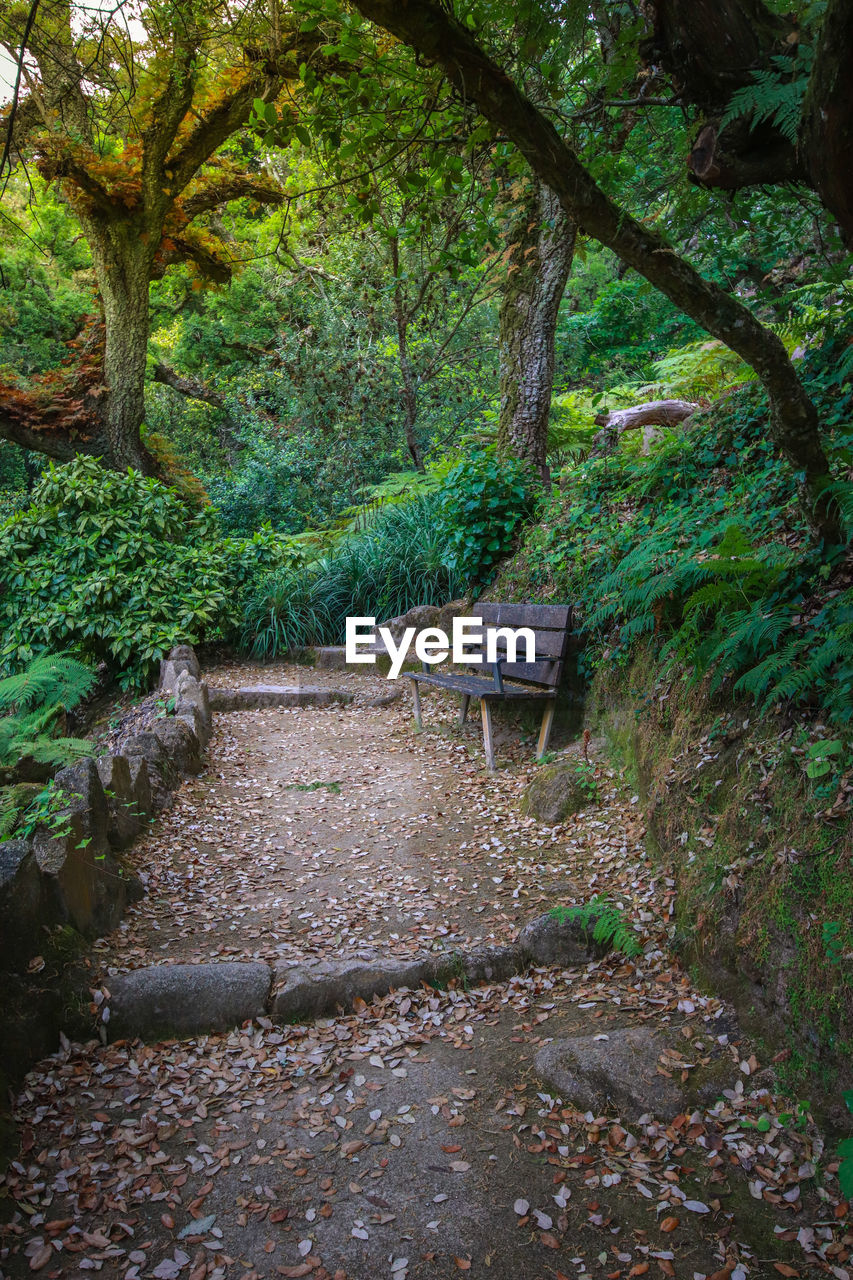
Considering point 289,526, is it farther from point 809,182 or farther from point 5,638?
point 809,182

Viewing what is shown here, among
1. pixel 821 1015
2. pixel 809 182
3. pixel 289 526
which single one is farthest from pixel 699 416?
pixel 289 526

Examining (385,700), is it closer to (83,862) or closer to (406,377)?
(83,862)

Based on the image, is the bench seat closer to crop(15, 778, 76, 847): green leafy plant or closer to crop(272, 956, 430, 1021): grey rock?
crop(272, 956, 430, 1021): grey rock

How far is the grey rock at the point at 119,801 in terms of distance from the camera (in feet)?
13.5

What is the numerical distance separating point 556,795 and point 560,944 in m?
1.33

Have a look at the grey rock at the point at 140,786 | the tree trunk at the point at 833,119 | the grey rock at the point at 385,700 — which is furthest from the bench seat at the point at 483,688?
the tree trunk at the point at 833,119

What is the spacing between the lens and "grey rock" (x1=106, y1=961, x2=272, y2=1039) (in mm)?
2939

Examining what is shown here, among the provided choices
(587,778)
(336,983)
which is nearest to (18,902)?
(336,983)

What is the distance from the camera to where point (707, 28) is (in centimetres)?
275

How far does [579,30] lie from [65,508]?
719cm

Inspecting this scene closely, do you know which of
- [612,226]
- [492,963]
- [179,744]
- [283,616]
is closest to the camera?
[612,226]

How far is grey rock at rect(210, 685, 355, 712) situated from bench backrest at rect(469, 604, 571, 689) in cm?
224

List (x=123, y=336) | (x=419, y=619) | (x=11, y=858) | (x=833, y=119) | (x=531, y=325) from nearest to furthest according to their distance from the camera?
(x=833, y=119) → (x=11, y=858) → (x=531, y=325) → (x=419, y=619) → (x=123, y=336)

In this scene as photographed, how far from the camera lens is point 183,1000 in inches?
118
